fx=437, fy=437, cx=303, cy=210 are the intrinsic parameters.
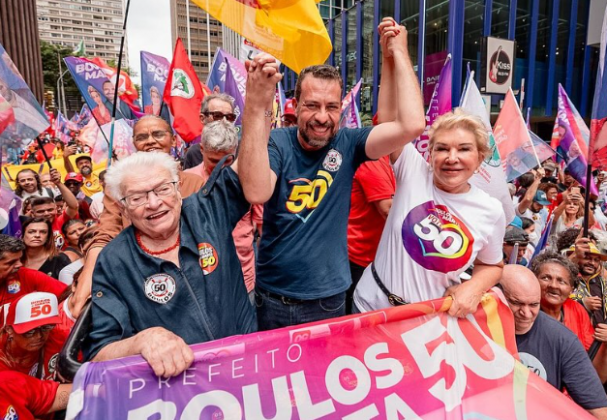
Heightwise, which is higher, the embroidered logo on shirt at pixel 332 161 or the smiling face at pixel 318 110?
the smiling face at pixel 318 110

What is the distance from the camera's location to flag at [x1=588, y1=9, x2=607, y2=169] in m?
3.26

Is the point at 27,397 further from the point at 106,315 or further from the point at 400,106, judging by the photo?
the point at 400,106

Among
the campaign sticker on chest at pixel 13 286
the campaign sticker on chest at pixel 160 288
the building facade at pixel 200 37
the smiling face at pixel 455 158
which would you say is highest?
the building facade at pixel 200 37

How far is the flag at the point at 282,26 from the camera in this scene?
2824mm

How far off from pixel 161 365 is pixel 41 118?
2.95 metres

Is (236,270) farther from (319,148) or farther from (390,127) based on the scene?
(390,127)

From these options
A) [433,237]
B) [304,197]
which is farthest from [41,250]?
[433,237]

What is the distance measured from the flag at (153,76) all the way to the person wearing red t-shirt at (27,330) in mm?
5727

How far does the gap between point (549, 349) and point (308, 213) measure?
1.55m

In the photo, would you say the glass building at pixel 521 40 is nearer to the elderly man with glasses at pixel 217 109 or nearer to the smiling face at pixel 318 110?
the elderly man with glasses at pixel 217 109

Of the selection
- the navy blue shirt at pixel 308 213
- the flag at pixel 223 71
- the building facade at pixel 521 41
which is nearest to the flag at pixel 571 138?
the flag at pixel 223 71

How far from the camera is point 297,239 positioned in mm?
1953

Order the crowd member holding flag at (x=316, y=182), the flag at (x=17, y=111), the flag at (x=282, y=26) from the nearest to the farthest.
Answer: the crowd member holding flag at (x=316, y=182) → the flag at (x=282, y=26) → the flag at (x=17, y=111)

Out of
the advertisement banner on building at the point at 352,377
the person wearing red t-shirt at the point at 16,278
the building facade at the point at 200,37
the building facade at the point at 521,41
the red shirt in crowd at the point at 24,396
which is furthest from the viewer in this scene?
the building facade at the point at 200,37
